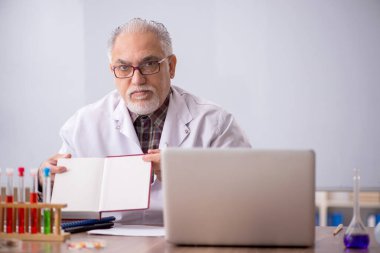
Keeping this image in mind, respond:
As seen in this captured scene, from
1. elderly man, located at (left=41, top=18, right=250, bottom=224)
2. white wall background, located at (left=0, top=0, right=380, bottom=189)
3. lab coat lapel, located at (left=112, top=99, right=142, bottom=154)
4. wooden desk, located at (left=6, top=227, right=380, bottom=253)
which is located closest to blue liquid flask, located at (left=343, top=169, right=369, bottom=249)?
wooden desk, located at (left=6, top=227, right=380, bottom=253)

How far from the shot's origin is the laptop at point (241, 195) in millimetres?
1804

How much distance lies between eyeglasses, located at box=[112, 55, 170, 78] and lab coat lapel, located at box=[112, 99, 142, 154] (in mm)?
179

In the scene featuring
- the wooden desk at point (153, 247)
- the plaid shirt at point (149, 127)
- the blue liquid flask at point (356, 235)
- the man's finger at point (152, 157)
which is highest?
the plaid shirt at point (149, 127)

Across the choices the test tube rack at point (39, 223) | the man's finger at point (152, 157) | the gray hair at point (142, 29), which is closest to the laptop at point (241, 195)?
the test tube rack at point (39, 223)

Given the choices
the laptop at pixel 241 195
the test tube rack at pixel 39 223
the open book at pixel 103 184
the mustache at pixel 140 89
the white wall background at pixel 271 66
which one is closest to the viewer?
the laptop at pixel 241 195

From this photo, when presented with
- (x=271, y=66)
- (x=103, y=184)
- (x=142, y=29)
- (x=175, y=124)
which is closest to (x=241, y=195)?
(x=103, y=184)

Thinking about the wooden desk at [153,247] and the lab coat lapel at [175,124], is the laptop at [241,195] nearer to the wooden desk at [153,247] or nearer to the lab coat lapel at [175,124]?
the wooden desk at [153,247]

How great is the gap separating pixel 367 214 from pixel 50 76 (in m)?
2.51

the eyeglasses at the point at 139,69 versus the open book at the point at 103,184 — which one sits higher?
the eyeglasses at the point at 139,69

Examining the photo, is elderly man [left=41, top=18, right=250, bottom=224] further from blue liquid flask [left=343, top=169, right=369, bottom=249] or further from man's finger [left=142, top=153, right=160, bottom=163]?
blue liquid flask [left=343, top=169, right=369, bottom=249]

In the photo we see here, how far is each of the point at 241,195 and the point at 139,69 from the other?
1.26 metres

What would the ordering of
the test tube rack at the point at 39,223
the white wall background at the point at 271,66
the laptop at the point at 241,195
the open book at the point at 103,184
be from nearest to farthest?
the laptop at the point at 241,195, the test tube rack at the point at 39,223, the open book at the point at 103,184, the white wall background at the point at 271,66

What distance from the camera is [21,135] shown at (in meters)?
4.64

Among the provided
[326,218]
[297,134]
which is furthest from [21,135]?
[326,218]
